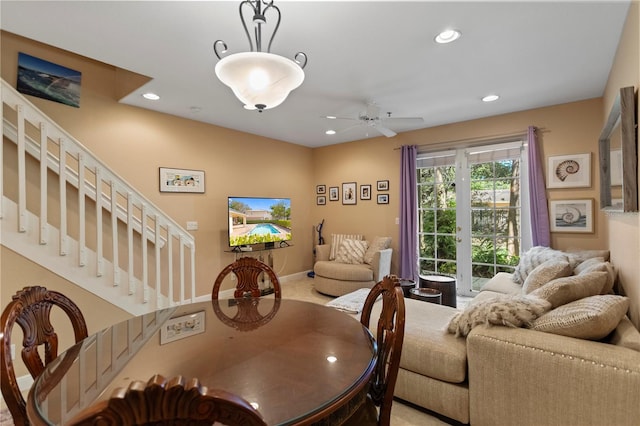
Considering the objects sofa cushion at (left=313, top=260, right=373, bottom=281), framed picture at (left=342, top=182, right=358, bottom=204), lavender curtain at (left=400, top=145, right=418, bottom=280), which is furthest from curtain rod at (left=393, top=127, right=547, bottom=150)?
sofa cushion at (left=313, top=260, right=373, bottom=281)

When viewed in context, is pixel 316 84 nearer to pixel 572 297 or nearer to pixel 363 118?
pixel 363 118

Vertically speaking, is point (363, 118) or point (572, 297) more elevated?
point (363, 118)

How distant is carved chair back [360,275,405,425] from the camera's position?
49.4 inches

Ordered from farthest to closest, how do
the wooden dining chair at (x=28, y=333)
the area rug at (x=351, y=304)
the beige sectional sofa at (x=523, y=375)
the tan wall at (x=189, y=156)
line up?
the tan wall at (x=189, y=156) → the area rug at (x=351, y=304) → the beige sectional sofa at (x=523, y=375) → the wooden dining chair at (x=28, y=333)

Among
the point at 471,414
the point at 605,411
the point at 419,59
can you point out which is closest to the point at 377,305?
the point at 471,414

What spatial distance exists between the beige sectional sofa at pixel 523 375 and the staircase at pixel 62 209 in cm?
249

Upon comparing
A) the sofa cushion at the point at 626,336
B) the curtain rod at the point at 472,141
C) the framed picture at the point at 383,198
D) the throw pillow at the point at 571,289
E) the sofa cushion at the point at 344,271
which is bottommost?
the sofa cushion at the point at 344,271

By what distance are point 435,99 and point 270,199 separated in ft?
9.44

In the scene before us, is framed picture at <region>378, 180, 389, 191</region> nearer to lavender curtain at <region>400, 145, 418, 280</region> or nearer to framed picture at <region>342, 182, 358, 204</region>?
lavender curtain at <region>400, 145, 418, 280</region>

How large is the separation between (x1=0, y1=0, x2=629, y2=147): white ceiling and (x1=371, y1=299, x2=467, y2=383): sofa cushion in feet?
7.03

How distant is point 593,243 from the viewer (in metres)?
3.55

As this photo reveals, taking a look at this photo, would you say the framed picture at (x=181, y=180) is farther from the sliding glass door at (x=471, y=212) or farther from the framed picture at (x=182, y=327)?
the sliding glass door at (x=471, y=212)

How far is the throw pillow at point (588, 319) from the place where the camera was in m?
1.53

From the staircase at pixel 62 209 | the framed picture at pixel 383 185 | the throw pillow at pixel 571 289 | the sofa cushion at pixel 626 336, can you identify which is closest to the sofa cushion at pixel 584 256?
the throw pillow at pixel 571 289
